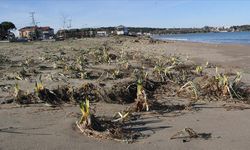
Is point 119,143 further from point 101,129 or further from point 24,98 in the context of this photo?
point 24,98

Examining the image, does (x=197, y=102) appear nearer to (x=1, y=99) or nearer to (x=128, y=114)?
(x=128, y=114)

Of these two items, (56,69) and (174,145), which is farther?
(56,69)

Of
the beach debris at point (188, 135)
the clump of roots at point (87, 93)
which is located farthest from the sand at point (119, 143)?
the clump of roots at point (87, 93)

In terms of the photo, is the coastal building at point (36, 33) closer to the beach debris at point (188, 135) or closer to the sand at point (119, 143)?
the sand at point (119, 143)

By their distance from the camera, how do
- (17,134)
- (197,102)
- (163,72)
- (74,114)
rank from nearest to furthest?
1. (17,134)
2. (74,114)
3. (197,102)
4. (163,72)

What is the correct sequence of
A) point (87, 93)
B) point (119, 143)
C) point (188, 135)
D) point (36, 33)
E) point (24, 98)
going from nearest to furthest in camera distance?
point (119, 143)
point (188, 135)
point (24, 98)
point (87, 93)
point (36, 33)

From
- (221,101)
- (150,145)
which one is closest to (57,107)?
(150,145)

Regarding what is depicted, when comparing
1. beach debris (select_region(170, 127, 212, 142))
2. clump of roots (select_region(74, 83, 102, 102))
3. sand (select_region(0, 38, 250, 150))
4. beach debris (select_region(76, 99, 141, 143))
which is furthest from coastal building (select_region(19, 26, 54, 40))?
beach debris (select_region(170, 127, 212, 142))

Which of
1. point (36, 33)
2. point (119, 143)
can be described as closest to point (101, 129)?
point (119, 143)

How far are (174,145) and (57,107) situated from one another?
2.20 metres

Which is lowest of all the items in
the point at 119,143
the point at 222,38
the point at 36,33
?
the point at 36,33

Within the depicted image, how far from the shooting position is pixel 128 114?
15.8 ft

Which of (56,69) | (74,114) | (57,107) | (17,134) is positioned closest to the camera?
(17,134)

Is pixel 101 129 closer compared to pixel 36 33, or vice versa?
pixel 101 129
